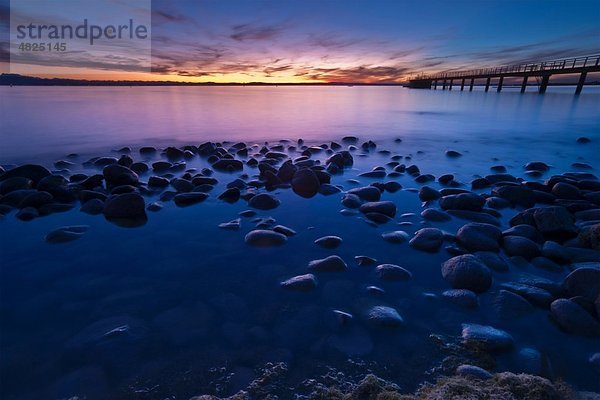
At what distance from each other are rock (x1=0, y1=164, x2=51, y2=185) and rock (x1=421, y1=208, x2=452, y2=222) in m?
9.40

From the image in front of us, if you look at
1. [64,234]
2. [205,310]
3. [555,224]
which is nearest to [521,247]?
[555,224]

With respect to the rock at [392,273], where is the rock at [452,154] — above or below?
above

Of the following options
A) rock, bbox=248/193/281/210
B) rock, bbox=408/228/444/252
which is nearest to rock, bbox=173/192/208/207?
rock, bbox=248/193/281/210

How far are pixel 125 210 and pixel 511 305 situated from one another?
663 cm

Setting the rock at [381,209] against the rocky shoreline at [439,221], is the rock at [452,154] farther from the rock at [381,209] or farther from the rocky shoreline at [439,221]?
the rock at [381,209]

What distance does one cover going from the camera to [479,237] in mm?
5191

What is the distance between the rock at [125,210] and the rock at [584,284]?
6.83 metres

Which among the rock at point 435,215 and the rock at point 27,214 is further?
the rock at point 435,215

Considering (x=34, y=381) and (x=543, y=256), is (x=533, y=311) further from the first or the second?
(x=34, y=381)

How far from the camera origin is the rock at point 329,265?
4594 millimetres

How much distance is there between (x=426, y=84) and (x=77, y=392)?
5068 inches

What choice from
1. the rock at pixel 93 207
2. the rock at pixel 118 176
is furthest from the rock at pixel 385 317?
the rock at pixel 118 176

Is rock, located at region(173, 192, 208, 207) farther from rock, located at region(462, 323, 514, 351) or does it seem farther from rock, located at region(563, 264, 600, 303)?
rock, located at region(563, 264, 600, 303)

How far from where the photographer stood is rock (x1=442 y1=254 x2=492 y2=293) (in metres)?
4.11
